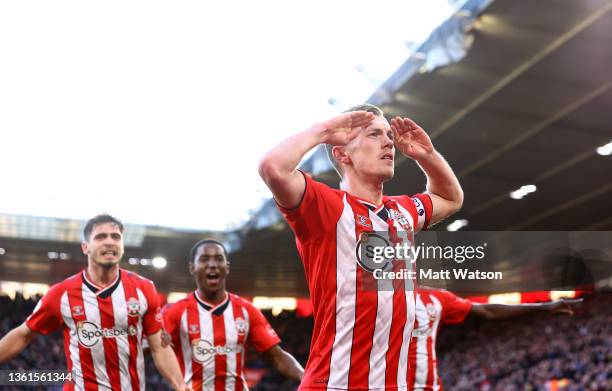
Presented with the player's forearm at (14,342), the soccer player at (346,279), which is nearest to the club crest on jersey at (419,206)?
the soccer player at (346,279)

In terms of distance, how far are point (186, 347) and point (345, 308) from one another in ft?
10.5

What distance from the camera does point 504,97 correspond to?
13.0 metres

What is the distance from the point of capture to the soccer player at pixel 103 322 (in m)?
5.12

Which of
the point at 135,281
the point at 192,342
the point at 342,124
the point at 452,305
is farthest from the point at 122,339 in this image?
the point at 452,305

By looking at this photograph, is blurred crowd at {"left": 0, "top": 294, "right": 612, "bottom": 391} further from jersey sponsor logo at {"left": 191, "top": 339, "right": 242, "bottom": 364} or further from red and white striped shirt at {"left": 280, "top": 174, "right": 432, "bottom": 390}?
red and white striped shirt at {"left": 280, "top": 174, "right": 432, "bottom": 390}

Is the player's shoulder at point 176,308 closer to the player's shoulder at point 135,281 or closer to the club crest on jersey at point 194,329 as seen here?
the club crest on jersey at point 194,329

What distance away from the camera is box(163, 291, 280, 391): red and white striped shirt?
5.89 metres

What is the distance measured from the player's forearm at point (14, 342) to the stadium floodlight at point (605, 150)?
37.4 feet

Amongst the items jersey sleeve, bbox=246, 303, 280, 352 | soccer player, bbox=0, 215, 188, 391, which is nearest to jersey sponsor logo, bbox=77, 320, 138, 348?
soccer player, bbox=0, 215, 188, 391

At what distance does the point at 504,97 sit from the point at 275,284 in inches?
436

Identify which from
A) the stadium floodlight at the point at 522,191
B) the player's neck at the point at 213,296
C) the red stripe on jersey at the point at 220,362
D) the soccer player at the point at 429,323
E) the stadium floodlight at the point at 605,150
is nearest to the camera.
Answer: the red stripe on jersey at the point at 220,362

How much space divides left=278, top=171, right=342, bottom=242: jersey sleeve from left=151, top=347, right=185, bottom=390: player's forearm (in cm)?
239

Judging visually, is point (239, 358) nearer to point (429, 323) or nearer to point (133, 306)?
point (133, 306)

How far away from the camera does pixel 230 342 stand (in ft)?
19.6
